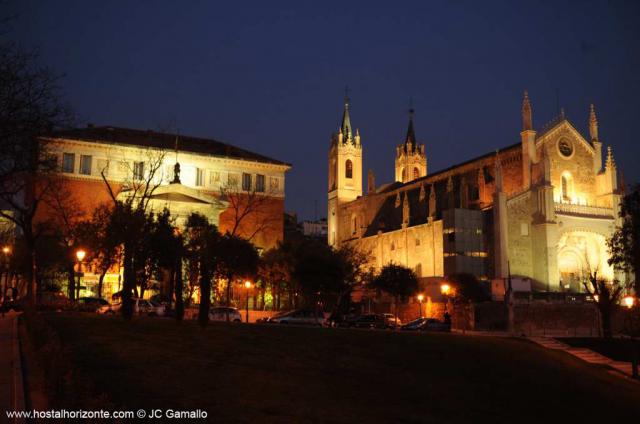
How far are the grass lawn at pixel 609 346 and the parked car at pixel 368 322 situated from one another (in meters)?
12.1

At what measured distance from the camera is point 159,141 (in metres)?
71.6

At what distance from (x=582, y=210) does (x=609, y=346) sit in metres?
34.8

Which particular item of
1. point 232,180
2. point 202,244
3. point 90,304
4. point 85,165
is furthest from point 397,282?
point 85,165

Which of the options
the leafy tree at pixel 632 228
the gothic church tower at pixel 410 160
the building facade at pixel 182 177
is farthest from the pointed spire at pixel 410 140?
the leafy tree at pixel 632 228

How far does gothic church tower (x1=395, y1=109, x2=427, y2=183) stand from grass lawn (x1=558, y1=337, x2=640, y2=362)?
67.9 meters

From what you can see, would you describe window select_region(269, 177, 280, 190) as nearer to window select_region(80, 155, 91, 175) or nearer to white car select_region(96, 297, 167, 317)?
window select_region(80, 155, 91, 175)

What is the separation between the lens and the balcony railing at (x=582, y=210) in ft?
218

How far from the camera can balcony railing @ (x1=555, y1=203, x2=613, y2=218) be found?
66.5 m

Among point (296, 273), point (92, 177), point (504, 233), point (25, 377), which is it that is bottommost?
point (25, 377)

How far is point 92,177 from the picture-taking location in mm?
66125

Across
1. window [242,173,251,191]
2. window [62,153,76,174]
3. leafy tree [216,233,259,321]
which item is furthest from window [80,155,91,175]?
leafy tree [216,233,259,321]

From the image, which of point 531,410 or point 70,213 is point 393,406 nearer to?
point 531,410

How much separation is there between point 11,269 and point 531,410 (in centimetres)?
4320

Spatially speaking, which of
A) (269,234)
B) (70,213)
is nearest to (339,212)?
(269,234)
